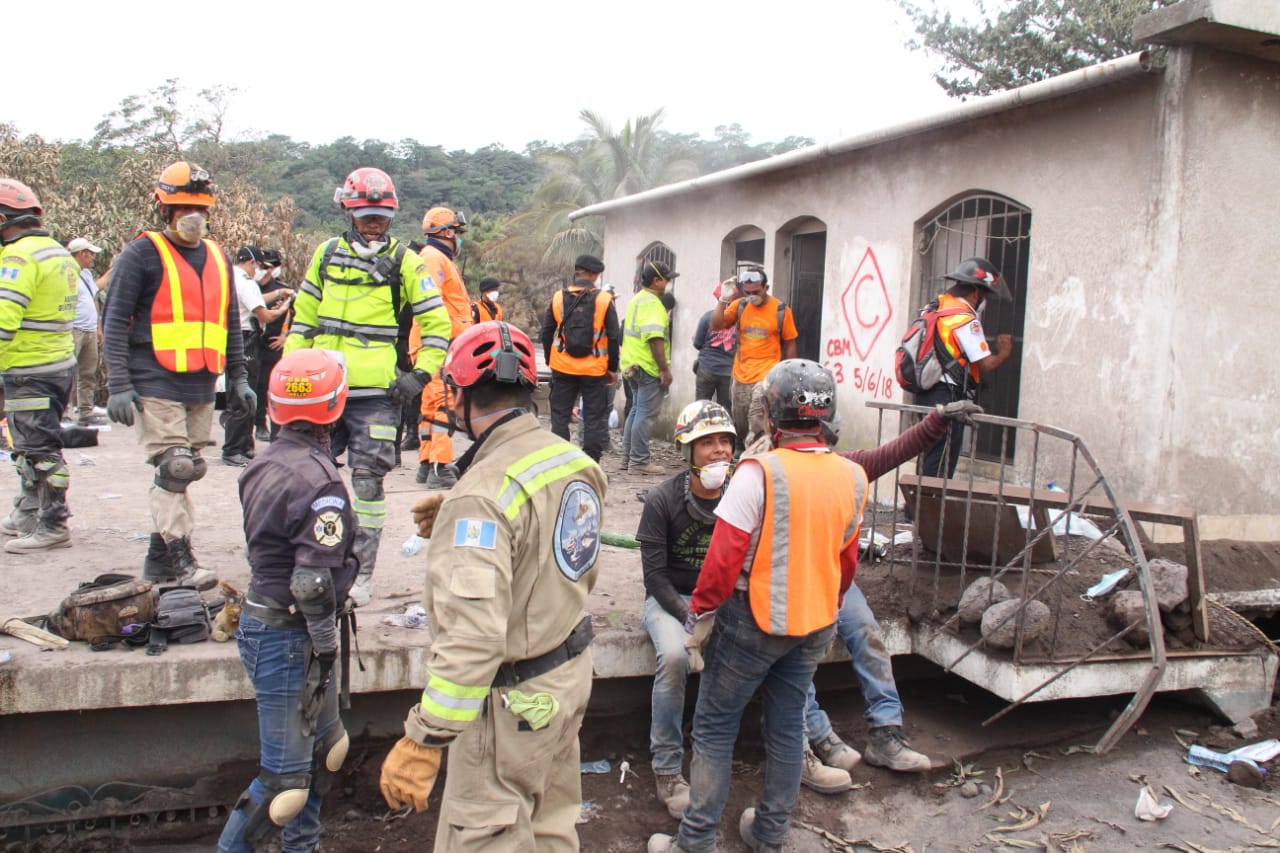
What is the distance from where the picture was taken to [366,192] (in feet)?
14.6

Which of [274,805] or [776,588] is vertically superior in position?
[776,588]

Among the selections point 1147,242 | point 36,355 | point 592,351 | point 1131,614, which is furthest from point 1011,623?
point 36,355

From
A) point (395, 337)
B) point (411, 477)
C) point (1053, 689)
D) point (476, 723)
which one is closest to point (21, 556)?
point (395, 337)

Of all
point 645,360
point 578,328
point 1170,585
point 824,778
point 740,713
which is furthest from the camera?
point 645,360

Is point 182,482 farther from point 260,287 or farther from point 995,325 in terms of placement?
point 995,325

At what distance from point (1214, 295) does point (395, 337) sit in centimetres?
493

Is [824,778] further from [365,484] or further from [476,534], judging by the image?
[476,534]

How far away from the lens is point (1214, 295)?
5.98 m

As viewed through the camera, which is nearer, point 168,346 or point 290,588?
point 290,588

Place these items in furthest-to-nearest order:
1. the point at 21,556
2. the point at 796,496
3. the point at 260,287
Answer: the point at 260,287 → the point at 21,556 → the point at 796,496

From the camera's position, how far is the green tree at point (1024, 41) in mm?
15703

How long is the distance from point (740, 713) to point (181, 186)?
3517 mm

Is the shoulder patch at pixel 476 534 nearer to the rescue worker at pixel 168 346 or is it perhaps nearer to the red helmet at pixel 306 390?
the red helmet at pixel 306 390

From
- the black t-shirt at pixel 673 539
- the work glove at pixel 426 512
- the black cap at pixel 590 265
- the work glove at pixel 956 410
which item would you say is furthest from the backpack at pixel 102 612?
the black cap at pixel 590 265
